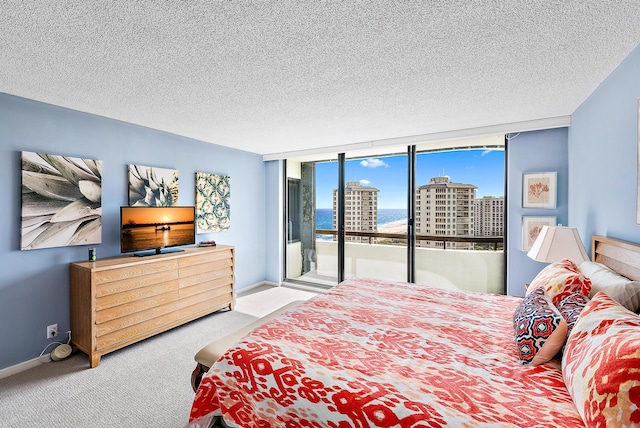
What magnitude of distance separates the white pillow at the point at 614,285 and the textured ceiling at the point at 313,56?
1394 mm

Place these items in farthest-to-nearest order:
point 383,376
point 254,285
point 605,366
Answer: point 254,285, point 383,376, point 605,366

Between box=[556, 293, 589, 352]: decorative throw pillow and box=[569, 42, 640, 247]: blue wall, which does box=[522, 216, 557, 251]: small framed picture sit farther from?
box=[556, 293, 589, 352]: decorative throw pillow

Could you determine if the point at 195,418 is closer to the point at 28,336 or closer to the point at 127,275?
the point at 127,275

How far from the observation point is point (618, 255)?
183 centimetres

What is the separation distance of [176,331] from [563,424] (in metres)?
3.48

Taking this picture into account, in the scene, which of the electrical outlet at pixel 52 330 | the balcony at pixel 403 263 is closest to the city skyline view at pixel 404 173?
the balcony at pixel 403 263

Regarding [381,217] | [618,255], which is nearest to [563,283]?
[618,255]

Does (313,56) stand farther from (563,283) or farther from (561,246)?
(561,246)

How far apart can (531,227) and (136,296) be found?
175 inches

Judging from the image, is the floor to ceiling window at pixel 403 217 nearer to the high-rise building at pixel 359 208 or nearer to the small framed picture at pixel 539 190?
the high-rise building at pixel 359 208

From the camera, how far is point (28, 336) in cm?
255

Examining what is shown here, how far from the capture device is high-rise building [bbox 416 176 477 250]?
3.95 meters

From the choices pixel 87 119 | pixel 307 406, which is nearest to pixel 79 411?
pixel 307 406

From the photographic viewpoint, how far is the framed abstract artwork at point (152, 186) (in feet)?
10.8
